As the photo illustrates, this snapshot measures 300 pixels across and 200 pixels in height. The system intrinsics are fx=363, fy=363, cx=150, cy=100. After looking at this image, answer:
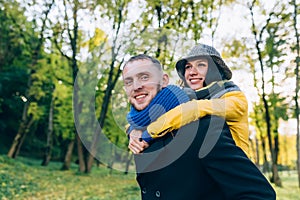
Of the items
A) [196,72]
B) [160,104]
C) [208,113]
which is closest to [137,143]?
[160,104]

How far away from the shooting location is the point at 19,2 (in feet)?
65.7

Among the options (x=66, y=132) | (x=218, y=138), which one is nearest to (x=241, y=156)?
(x=218, y=138)

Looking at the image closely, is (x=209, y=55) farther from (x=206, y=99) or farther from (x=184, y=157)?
(x=184, y=157)

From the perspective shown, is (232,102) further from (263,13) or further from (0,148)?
(0,148)

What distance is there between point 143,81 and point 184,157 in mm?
342

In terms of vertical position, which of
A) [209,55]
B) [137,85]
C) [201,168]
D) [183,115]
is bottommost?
[201,168]

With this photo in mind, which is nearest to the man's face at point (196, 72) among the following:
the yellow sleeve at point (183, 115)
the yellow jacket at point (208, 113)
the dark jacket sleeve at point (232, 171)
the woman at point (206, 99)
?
the woman at point (206, 99)

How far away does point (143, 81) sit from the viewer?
133cm

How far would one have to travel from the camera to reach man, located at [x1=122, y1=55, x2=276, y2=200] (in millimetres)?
1054

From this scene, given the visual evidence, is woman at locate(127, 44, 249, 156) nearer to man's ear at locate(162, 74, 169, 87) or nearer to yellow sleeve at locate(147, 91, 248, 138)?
yellow sleeve at locate(147, 91, 248, 138)

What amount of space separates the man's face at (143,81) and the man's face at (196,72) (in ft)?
Answer: 0.87

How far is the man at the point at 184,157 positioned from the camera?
1054 millimetres

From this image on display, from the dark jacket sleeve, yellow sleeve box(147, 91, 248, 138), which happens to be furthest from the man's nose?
the dark jacket sleeve

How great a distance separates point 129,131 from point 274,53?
20.4 metres
